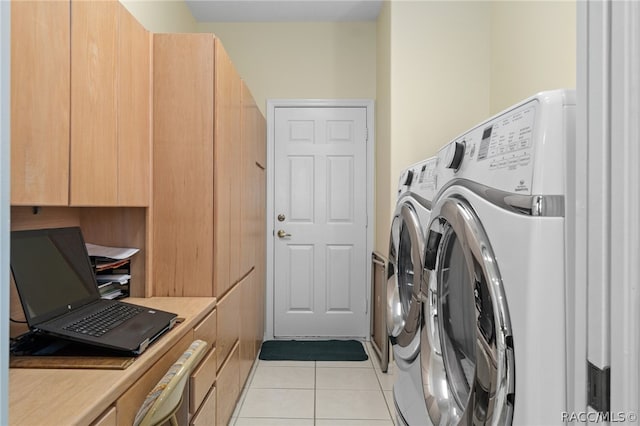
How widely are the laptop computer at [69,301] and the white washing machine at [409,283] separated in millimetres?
810

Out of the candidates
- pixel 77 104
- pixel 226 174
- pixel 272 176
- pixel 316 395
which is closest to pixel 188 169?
pixel 226 174

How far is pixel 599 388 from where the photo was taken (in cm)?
57

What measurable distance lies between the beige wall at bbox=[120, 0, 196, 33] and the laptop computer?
4.59ft

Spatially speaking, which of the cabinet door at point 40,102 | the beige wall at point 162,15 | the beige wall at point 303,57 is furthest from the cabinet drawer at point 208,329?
the beige wall at point 303,57

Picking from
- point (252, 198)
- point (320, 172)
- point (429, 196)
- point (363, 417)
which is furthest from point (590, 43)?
point (320, 172)

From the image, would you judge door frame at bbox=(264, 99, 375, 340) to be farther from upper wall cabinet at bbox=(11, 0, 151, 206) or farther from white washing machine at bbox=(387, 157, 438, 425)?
upper wall cabinet at bbox=(11, 0, 151, 206)

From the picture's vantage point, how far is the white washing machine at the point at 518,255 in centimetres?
65

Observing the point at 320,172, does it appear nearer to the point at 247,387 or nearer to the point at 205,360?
the point at 247,387

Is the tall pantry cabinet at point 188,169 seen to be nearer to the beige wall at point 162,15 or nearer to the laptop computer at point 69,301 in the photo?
the laptop computer at point 69,301

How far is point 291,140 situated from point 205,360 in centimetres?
231

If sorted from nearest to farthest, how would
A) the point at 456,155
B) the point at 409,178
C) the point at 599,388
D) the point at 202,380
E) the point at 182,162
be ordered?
the point at 599,388
the point at 456,155
the point at 202,380
the point at 409,178
the point at 182,162

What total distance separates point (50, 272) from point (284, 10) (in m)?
2.76

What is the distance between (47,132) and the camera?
3.63ft

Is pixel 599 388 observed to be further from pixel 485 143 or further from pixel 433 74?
pixel 433 74
